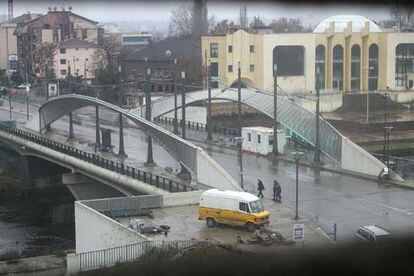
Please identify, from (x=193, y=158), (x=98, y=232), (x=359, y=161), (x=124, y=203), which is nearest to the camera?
(x=98, y=232)

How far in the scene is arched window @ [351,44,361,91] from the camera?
22141mm

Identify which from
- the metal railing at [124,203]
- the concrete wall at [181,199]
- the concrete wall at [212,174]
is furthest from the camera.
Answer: the concrete wall at [212,174]

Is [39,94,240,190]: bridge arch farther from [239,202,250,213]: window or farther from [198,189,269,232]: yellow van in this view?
[239,202,250,213]: window

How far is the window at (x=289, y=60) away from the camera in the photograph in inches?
817

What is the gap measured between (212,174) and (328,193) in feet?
4.64

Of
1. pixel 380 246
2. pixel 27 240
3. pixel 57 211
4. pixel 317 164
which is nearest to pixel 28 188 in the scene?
pixel 57 211

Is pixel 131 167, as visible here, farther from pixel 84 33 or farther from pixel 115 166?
pixel 84 33

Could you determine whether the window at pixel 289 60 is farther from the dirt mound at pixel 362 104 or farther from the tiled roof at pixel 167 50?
the tiled roof at pixel 167 50

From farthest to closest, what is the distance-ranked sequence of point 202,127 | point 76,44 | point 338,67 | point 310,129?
point 76,44 → point 338,67 → point 202,127 → point 310,129

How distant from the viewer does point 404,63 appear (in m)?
22.5

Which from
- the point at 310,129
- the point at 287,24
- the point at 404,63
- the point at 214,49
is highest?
the point at 287,24

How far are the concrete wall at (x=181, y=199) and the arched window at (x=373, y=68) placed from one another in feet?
50.4

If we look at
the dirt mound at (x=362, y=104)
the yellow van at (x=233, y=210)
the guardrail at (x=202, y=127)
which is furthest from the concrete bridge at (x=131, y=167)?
the dirt mound at (x=362, y=104)

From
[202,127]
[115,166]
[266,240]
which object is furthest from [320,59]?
[266,240]
